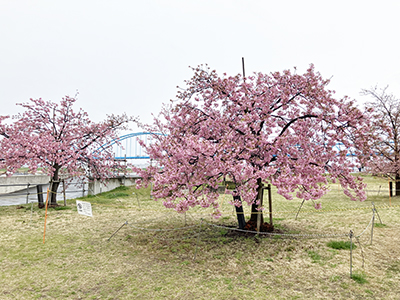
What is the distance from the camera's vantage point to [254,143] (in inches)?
327

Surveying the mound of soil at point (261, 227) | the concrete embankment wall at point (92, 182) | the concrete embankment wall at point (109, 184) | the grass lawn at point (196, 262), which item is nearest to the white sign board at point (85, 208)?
the grass lawn at point (196, 262)

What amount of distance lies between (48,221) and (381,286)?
1388 cm

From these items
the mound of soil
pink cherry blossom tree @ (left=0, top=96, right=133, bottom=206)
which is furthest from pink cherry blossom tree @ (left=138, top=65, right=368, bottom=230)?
pink cherry blossom tree @ (left=0, top=96, right=133, bottom=206)

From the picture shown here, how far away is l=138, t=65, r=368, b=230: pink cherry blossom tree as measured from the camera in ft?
26.9

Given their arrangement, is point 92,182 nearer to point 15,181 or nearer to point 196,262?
point 196,262

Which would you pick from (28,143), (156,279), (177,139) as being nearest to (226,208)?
(177,139)

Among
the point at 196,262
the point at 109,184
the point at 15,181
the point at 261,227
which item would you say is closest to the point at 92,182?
the point at 109,184

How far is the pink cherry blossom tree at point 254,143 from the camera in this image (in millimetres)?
8188

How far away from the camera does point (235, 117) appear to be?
9945 millimetres

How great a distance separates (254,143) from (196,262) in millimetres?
3971

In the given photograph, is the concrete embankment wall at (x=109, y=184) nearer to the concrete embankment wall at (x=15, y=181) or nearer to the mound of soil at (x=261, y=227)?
the concrete embankment wall at (x=15, y=181)

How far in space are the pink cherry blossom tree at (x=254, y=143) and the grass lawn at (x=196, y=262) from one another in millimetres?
1611

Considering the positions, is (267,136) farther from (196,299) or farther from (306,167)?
(196,299)

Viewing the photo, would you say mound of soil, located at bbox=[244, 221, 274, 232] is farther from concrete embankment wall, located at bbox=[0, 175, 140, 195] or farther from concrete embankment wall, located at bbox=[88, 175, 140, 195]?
concrete embankment wall, located at bbox=[0, 175, 140, 195]
